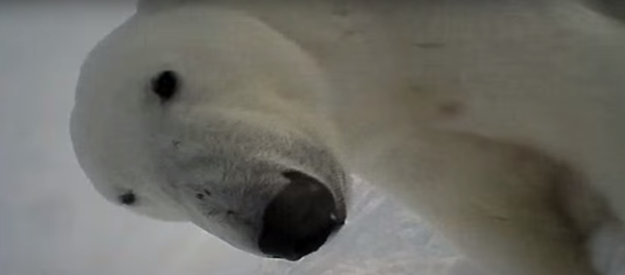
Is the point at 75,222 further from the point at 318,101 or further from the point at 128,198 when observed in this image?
the point at 318,101

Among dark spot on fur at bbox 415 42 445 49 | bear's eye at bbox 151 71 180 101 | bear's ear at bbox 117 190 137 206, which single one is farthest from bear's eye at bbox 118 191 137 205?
dark spot on fur at bbox 415 42 445 49

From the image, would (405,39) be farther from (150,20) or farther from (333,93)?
(150,20)

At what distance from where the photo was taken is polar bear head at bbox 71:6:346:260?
2.56ft

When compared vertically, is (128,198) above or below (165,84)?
below

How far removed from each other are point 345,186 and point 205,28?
0.54ft

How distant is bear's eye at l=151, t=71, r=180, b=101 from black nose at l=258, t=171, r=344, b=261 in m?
0.13

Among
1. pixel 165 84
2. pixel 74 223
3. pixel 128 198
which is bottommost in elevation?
pixel 74 223

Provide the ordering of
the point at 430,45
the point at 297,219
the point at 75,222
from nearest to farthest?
the point at 297,219
the point at 430,45
the point at 75,222

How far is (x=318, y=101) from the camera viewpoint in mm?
877

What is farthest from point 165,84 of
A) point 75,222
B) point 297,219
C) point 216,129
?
point 75,222

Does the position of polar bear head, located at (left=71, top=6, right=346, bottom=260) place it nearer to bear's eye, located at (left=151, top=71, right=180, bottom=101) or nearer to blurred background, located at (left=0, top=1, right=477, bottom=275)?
bear's eye, located at (left=151, top=71, right=180, bottom=101)

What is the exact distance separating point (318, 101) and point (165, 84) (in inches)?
4.8

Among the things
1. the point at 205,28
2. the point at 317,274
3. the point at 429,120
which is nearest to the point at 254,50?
the point at 205,28

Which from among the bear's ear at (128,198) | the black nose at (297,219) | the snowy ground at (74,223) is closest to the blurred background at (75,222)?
the snowy ground at (74,223)
